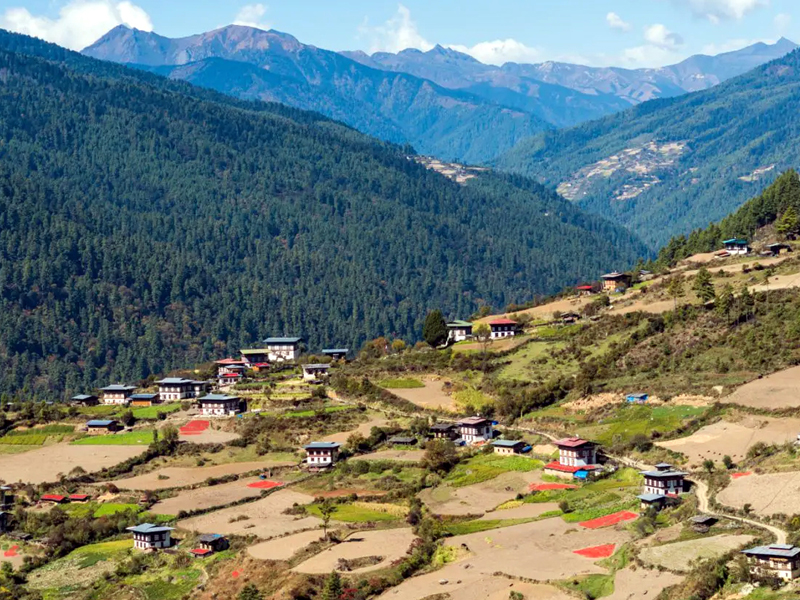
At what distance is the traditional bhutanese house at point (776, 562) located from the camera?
66938 mm

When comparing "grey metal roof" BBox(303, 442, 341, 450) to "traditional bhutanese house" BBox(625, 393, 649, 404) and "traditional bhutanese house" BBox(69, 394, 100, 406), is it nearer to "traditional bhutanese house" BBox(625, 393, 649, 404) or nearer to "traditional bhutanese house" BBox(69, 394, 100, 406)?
"traditional bhutanese house" BBox(625, 393, 649, 404)

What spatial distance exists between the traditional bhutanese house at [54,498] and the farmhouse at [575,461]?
35.6 m

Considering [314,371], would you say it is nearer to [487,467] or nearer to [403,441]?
[403,441]

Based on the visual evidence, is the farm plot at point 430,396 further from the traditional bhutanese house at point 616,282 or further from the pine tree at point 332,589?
the pine tree at point 332,589

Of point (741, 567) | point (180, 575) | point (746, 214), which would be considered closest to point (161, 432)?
point (180, 575)

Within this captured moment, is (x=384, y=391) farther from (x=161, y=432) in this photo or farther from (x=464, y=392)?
(x=161, y=432)

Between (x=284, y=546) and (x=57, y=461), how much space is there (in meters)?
36.6

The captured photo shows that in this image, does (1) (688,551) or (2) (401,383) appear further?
(2) (401,383)

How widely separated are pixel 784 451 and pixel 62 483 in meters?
53.6

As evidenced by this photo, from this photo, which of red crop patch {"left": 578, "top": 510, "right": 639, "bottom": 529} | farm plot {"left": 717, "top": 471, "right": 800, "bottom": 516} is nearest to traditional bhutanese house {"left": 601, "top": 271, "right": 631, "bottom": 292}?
farm plot {"left": 717, "top": 471, "right": 800, "bottom": 516}

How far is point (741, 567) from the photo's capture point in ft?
224

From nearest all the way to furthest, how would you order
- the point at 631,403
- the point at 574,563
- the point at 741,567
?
the point at 741,567, the point at 574,563, the point at 631,403

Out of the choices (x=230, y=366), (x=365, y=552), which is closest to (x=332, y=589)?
(x=365, y=552)

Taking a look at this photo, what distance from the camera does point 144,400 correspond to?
140250 mm
